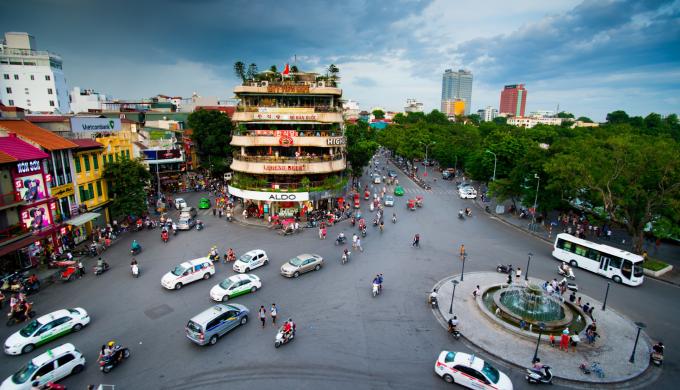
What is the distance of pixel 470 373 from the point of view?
47.9 ft

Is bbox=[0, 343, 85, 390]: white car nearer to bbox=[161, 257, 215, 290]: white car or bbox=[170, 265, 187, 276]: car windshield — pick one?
bbox=[161, 257, 215, 290]: white car

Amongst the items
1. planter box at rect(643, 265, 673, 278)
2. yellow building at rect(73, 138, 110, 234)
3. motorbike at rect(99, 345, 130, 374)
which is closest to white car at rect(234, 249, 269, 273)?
motorbike at rect(99, 345, 130, 374)

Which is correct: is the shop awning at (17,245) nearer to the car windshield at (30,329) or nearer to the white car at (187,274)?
the car windshield at (30,329)

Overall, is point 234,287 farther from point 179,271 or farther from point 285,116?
point 285,116

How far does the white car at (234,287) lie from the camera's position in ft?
69.8

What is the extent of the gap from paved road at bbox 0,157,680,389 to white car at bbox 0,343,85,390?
21.4 inches

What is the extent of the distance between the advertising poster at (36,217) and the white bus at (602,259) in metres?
40.7

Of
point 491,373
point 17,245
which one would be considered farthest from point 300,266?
point 17,245

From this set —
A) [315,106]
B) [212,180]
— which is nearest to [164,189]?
[212,180]

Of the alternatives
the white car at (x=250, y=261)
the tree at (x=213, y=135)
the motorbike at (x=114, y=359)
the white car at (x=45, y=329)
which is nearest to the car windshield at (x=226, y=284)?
the white car at (x=250, y=261)

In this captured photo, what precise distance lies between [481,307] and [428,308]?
10.0ft

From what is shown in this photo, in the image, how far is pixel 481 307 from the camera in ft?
67.6

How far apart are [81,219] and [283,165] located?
18713 millimetres

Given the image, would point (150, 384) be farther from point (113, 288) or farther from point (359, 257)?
point (359, 257)
